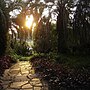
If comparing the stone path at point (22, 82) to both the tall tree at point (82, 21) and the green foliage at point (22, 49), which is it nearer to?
the tall tree at point (82, 21)

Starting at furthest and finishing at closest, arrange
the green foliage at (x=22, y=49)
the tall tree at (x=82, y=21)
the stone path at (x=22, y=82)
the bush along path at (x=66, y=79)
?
the green foliage at (x=22, y=49), the tall tree at (x=82, y=21), the stone path at (x=22, y=82), the bush along path at (x=66, y=79)

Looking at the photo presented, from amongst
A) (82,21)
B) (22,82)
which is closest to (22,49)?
(82,21)

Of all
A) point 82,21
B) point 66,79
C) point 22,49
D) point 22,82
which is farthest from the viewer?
point 22,49

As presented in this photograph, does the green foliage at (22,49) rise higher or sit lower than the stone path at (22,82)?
higher

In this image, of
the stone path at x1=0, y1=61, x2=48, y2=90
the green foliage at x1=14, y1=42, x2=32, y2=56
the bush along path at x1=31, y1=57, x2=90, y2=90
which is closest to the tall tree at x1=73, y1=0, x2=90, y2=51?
the bush along path at x1=31, y1=57, x2=90, y2=90

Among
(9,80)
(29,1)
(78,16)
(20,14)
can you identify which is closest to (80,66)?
(9,80)

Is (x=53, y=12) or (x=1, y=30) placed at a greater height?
(x=53, y=12)

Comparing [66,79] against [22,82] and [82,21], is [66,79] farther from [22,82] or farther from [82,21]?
[82,21]

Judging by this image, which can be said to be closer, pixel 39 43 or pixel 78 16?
pixel 78 16

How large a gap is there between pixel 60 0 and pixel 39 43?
510cm

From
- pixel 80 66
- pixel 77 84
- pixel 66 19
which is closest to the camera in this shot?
pixel 77 84

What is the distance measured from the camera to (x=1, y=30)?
48.1 feet

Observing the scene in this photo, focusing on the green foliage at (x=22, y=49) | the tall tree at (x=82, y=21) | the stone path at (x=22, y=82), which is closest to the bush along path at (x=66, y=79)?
the stone path at (x=22, y=82)

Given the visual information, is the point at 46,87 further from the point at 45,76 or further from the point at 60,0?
the point at 60,0
